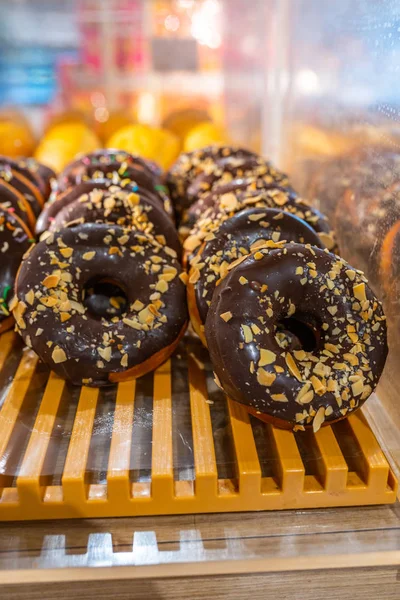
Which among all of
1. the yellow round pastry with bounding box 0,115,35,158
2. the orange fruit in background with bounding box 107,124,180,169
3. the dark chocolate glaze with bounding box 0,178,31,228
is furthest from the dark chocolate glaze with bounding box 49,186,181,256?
the yellow round pastry with bounding box 0,115,35,158

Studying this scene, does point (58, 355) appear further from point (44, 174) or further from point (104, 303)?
point (44, 174)

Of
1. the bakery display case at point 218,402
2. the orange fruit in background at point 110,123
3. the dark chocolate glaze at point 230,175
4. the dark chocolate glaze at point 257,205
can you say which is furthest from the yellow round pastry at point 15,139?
the dark chocolate glaze at point 257,205

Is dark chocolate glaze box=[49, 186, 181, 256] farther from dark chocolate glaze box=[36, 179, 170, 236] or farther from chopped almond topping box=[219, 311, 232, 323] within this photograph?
Answer: chopped almond topping box=[219, 311, 232, 323]

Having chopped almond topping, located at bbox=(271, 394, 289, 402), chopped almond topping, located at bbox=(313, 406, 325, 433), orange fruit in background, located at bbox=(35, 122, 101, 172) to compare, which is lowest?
chopped almond topping, located at bbox=(313, 406, 325, 433)

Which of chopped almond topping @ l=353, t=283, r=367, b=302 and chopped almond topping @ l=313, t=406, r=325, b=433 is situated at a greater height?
chopped almond topping @ l=353, t=283, r=367, b=302

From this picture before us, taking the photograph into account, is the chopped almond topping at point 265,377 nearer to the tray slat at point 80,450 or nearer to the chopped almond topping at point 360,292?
the chopped almond topping at point 360,292

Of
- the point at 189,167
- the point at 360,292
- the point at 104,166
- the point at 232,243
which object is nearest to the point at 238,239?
the point at 232,243
